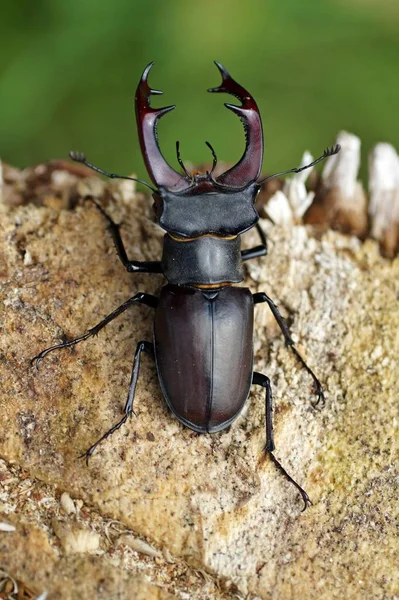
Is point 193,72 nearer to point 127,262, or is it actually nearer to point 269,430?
point 127,262

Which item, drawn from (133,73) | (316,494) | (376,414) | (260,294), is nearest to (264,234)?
(260,294)

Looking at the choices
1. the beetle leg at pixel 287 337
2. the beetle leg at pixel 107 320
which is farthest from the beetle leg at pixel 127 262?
the beetle leg at pixel 287 337

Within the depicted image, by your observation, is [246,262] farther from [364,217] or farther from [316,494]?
[316,494]

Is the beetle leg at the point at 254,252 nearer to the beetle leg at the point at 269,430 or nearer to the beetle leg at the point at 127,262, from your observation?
the beetle leg at the point at 127,262

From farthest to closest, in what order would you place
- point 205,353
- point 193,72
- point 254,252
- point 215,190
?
point 193,72, point 254,252, point 215,190, point 205,353

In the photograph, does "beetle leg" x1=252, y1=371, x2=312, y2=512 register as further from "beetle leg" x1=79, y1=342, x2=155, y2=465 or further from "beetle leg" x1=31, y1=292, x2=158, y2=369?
"beetle leg" x1=31, y1=292, x2=158, y2=369

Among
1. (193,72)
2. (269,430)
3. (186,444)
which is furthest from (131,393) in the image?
(193,72)

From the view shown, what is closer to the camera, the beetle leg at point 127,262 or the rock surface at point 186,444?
the rock surface at point 186,444
